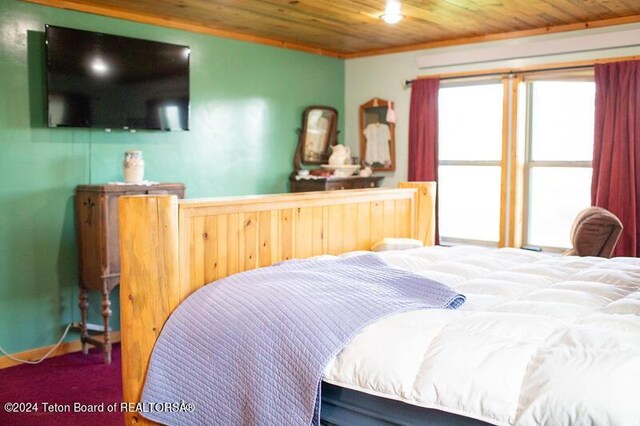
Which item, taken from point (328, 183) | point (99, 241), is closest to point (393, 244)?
point (99, 241)

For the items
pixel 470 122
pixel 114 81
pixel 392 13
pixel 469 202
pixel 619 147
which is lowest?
pixel 469 202

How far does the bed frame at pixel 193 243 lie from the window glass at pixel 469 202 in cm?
248

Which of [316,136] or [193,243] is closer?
[193,243]

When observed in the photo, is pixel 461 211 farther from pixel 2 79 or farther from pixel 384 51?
pixel 2 79

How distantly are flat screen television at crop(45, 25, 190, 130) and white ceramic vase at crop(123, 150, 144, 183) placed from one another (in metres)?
0.22

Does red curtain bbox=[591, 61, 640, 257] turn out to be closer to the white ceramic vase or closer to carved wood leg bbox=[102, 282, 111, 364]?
the white ceramic vase

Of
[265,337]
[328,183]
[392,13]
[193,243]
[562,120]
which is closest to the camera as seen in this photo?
[265,337]

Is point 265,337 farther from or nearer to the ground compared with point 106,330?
farther from the ground

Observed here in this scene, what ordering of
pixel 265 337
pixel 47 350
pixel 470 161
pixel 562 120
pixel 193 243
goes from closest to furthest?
pixel 265 337
pixel 193 243
pixel 47 350
pixel 562 120
pixel 470 161

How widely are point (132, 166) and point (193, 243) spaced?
1903 millimetres

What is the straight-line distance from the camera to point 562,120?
4883 millimetres

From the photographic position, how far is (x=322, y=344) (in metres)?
1.78

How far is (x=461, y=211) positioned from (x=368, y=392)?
396 cm

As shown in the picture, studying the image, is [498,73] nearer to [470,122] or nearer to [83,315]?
[470,122]
